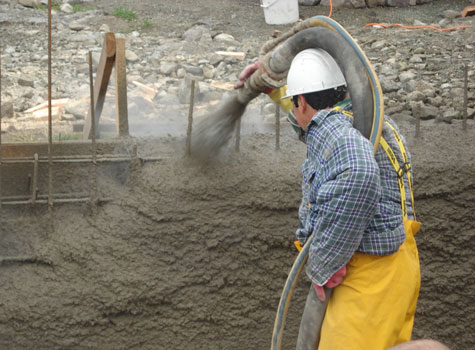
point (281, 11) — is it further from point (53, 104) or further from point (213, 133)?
point (213, 133)

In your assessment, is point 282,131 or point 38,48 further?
point 38,48

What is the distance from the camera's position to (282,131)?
495cm

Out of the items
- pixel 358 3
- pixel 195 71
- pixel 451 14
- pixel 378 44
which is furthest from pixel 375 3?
pixel 195 71

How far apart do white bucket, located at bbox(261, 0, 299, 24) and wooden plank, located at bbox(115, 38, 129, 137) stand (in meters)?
4.79

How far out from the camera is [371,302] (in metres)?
2.55

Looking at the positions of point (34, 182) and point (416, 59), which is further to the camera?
point (416, 59)

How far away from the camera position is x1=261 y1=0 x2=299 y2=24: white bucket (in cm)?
884

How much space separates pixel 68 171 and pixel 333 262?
8.12 feet

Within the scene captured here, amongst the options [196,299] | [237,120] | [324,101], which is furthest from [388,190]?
[196,299]

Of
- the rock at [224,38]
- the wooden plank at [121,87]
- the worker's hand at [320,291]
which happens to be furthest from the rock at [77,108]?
the worker's hand at [320,291]

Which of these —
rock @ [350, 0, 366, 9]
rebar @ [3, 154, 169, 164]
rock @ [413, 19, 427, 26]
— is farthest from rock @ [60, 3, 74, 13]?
rebar @ [3, 154, 169, 164]

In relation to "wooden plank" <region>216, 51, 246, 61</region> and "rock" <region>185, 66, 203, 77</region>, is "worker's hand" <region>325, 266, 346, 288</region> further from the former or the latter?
"wooden plank" <region>216, 51, 246, 61</region>

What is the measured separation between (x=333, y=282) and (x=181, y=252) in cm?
184

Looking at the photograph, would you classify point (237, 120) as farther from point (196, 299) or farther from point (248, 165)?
point (196, 299)
